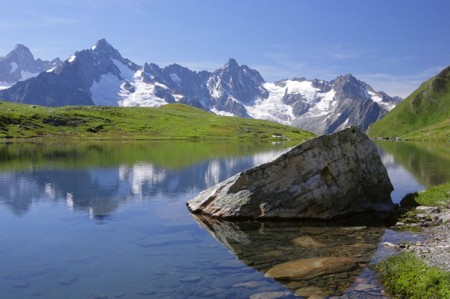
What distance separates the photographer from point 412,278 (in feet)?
74.3

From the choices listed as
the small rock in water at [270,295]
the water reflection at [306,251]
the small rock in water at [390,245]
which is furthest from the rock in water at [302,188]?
the small rock in water at [270,295]

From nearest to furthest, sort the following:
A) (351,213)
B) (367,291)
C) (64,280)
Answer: (367,291), (64,280), (351,213)

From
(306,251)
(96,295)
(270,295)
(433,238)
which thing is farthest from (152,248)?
(433,238)

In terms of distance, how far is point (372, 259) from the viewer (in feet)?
92.4

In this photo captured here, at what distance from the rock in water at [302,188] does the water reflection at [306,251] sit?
1.68 meters

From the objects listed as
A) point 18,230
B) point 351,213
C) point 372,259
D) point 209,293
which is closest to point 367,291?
point 372,259

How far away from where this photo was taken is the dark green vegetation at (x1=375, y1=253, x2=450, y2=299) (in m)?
20.9

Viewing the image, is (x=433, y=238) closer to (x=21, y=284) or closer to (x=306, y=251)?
(x=306, y=251)

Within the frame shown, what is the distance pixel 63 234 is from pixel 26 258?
677 centimetres

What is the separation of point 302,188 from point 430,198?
14.0 m

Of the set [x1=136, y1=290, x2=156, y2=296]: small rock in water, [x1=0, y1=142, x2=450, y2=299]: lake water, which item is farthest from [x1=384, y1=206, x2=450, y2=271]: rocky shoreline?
[x1=136, y1=290, x2=156, y2=296]: small rock in water

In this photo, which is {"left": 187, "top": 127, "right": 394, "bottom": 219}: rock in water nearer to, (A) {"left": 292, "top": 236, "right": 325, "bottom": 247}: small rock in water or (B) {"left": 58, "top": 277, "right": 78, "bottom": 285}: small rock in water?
(A) {"left": 292, "top": 236, "right": 325, "bottom": 247}: small rock in water

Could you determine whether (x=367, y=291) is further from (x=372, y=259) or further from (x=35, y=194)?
(x=35, y=194)

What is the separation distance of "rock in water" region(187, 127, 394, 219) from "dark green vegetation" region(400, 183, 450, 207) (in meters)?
2.51
